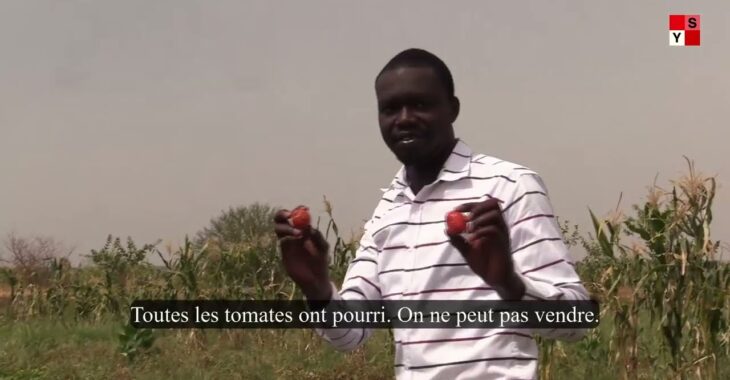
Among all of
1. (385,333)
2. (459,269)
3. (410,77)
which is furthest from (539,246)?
(385,333)

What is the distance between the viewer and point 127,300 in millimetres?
9227

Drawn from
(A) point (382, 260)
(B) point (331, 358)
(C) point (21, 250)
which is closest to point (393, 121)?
(A) point (382, 260)

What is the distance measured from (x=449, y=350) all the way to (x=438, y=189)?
13.9 inches

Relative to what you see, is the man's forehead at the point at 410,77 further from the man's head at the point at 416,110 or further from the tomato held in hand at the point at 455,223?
the tomato held in hand at the point at 455,223

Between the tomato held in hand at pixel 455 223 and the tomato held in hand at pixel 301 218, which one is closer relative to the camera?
the tomato held in hand at pixel 455 223

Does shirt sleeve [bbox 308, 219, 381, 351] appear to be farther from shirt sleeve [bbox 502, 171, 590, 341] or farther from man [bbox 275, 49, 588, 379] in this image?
shirt sleeve [bbox 502, 171, 590, 341]

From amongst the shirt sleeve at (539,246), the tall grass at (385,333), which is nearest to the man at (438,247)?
the shirt sleeve at (539,246)

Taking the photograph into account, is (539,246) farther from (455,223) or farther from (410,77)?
(410,77)

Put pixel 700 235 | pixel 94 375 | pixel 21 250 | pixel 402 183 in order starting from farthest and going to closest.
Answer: pixel 21 250, pixel 94 375, pixel 700 235, pixel 402 183

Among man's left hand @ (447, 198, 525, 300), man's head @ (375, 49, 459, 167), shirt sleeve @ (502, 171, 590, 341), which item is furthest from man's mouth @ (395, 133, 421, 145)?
man's left hand @ (447, 198, 525, 300)

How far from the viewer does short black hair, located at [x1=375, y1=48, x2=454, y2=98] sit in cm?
162

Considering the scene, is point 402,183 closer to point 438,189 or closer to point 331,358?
point 438,189

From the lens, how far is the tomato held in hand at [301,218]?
57.6 inches

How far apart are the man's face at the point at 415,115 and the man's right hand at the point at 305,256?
28cm
